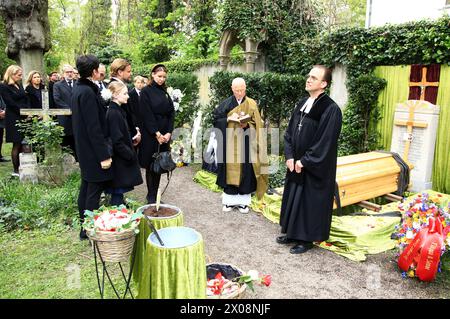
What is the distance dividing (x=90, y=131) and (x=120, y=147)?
1.24ft

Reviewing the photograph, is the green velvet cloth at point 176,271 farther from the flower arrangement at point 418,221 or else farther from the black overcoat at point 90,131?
the flower arrangement at point 418,221

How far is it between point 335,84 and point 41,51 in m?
6.66

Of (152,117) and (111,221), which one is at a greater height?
(152,117)

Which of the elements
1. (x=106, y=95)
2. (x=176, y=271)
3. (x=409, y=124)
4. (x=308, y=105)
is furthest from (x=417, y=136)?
(x=176, y=271)

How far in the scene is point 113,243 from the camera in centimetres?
272

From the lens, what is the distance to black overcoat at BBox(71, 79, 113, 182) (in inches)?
160

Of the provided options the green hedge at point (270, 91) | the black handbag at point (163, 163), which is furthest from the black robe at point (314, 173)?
the green hedge at point (270, 91)

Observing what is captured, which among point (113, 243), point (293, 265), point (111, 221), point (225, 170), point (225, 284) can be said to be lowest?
point (293, 265)

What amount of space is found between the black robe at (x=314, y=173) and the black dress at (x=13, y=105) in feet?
18.3

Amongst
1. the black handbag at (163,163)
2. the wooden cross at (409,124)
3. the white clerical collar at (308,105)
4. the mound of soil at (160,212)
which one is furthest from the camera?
the wooden cross at (409,124)

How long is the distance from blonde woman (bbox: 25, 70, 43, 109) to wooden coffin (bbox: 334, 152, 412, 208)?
5.90 metres

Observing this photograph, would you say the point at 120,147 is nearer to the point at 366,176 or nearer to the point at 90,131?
the point at 90,131

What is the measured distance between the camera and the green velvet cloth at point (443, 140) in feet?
22.5
